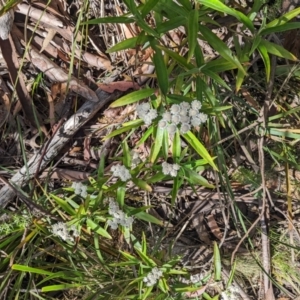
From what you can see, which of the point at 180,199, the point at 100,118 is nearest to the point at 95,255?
the point at 180,199

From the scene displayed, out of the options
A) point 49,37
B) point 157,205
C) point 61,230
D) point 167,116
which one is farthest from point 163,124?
point 49,37

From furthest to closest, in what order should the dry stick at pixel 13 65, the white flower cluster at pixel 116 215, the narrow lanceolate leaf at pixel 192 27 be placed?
the dry stick at pixel 13 65
the white flower cluster at pixel 116 215
the narrow lanceolate leaf at pixel 192 27

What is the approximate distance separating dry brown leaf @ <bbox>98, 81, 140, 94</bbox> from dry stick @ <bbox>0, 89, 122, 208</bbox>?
2 centimetres

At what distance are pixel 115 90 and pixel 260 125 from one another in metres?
0.50

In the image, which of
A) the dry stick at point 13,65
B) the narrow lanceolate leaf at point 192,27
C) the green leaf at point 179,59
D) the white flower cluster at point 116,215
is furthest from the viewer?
the dry stick at point 13,65

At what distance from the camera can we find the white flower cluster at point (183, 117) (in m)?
1.04

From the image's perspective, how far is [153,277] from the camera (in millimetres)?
1323

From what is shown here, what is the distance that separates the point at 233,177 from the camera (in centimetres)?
156

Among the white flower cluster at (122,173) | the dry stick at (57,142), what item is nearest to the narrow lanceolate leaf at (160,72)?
the white flower cluster at (122,173)

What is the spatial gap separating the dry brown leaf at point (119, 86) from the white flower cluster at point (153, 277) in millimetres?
599

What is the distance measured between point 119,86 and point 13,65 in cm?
38

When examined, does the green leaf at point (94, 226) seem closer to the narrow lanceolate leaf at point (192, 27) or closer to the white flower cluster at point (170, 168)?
the white flower cluster at point (170, 168)

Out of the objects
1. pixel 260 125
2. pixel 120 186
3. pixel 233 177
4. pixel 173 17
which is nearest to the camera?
pixel 173 17

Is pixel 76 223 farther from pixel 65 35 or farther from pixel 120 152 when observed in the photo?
pixel 65 35
